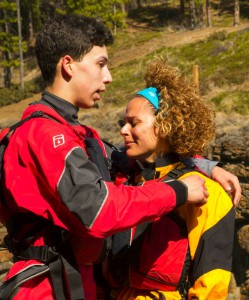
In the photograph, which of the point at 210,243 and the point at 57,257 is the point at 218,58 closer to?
the point at 210,243

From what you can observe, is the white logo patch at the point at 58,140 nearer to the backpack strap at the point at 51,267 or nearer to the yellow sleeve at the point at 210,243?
the backpack strap at the point at 51,267

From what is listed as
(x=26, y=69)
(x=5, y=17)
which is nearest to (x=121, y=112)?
(x=5, y=17)

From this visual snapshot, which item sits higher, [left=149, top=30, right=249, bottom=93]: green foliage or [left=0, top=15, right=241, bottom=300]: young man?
[left=0, top=15, right=241, bottom=300]: young man

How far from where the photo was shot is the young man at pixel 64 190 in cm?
204

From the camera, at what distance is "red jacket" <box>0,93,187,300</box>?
202 centimetres

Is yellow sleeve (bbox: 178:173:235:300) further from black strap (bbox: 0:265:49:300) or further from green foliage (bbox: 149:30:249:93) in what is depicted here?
green foliage (bbox: 149:30:249:93)

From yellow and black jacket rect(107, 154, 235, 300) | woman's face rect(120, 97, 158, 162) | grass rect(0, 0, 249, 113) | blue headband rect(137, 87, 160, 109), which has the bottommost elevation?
grass rect(0, 0, 249, 113)

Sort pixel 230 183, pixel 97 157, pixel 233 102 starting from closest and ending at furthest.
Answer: pixel 97 157
pixel 230 183
pixel 233 102

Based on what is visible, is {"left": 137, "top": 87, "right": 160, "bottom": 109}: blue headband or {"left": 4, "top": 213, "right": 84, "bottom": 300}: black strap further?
{"left": 137, "top": 87, "right": 160, "bottom": 109}: blue headband

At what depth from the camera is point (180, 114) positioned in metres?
2.62

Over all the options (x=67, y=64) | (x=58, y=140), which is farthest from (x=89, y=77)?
(x=58, y=140)

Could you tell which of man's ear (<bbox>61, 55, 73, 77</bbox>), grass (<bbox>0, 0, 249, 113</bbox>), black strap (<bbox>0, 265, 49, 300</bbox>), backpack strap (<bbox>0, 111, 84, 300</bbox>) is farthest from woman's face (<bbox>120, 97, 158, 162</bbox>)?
grass (<bbox>0, 0, 249, 113</bbox>)

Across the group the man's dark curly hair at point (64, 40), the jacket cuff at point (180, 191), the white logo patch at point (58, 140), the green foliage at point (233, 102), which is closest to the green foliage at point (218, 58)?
the green foliage at point (233, 102)

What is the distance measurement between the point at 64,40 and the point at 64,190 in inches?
33.1
